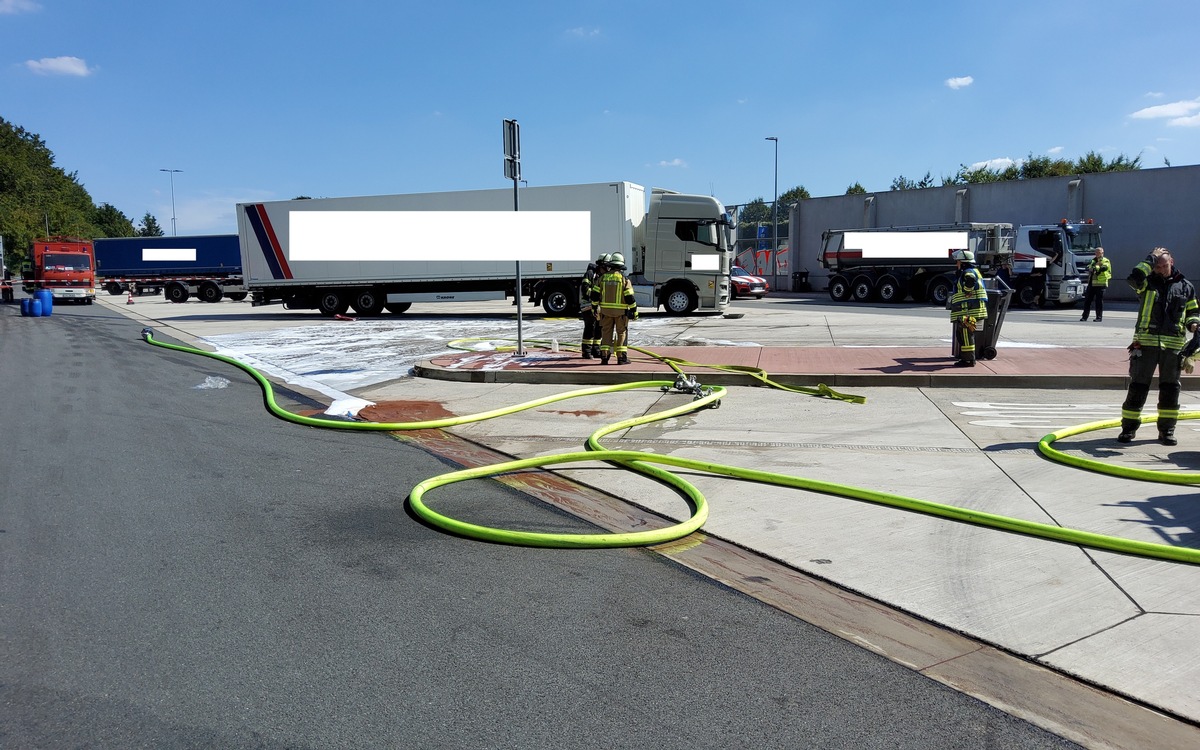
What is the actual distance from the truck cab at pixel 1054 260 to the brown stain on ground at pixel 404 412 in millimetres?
22151

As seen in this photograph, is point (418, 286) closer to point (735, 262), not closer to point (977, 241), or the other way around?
point (977, 241)

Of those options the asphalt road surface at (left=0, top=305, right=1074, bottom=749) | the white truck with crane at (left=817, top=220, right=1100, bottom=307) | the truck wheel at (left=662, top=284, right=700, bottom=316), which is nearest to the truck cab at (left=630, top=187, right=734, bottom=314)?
the truck wheel at (left=662, top=284, right=700, bottom=316)

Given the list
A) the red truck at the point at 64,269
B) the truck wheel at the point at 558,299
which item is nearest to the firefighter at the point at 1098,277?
the truck wheel at the point at 558,299

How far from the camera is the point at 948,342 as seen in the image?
14703mm

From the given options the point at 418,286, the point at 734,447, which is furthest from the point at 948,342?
the point at 418,286

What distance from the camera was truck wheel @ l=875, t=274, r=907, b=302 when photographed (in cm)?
2884

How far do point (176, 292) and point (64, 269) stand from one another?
6.21m

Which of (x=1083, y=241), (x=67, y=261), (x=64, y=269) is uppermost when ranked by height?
(x=1083, y=241)

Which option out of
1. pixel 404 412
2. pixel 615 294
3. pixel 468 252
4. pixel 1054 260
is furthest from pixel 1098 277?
pixel 404 412

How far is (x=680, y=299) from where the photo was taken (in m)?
22.8

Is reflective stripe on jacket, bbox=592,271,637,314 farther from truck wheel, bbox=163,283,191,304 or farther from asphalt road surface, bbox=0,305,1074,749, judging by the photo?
truck wheel, bbox=163,283,191,304

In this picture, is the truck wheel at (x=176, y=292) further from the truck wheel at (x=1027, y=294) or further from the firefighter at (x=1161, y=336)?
the firefighter at (x=1161, y=336)

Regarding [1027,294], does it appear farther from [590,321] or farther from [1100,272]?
[590,321]

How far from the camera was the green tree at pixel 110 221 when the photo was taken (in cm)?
11669
